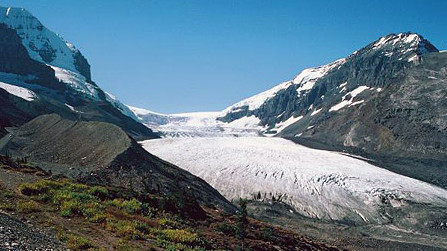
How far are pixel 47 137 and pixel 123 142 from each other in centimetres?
1761

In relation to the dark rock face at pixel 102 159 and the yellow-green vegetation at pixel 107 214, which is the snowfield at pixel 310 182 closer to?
the dark rock face at pixel 102 159

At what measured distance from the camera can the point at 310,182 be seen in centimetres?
8969

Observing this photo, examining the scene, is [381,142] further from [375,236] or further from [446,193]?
[375,236]

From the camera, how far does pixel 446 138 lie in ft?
524

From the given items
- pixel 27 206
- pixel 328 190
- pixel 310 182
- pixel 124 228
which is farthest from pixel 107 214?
pixel 310 182

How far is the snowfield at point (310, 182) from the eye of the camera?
271ft

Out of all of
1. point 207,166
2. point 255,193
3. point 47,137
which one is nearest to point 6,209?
point 47,137

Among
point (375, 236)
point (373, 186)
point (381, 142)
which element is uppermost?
point (381, 142)

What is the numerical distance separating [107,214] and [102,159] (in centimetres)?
3782

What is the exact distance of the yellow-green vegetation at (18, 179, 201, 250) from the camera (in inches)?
697

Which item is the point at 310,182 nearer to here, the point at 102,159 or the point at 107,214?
the point at 102,159

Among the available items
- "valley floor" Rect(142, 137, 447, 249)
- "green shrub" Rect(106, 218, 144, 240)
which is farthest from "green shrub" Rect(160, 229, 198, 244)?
"valley floor" Rect(142, 137, 447, 249)

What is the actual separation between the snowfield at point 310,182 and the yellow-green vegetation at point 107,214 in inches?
2489

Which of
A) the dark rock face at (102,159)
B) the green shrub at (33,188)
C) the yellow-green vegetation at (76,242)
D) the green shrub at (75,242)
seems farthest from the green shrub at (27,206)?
the dark rock face at (102,159)
